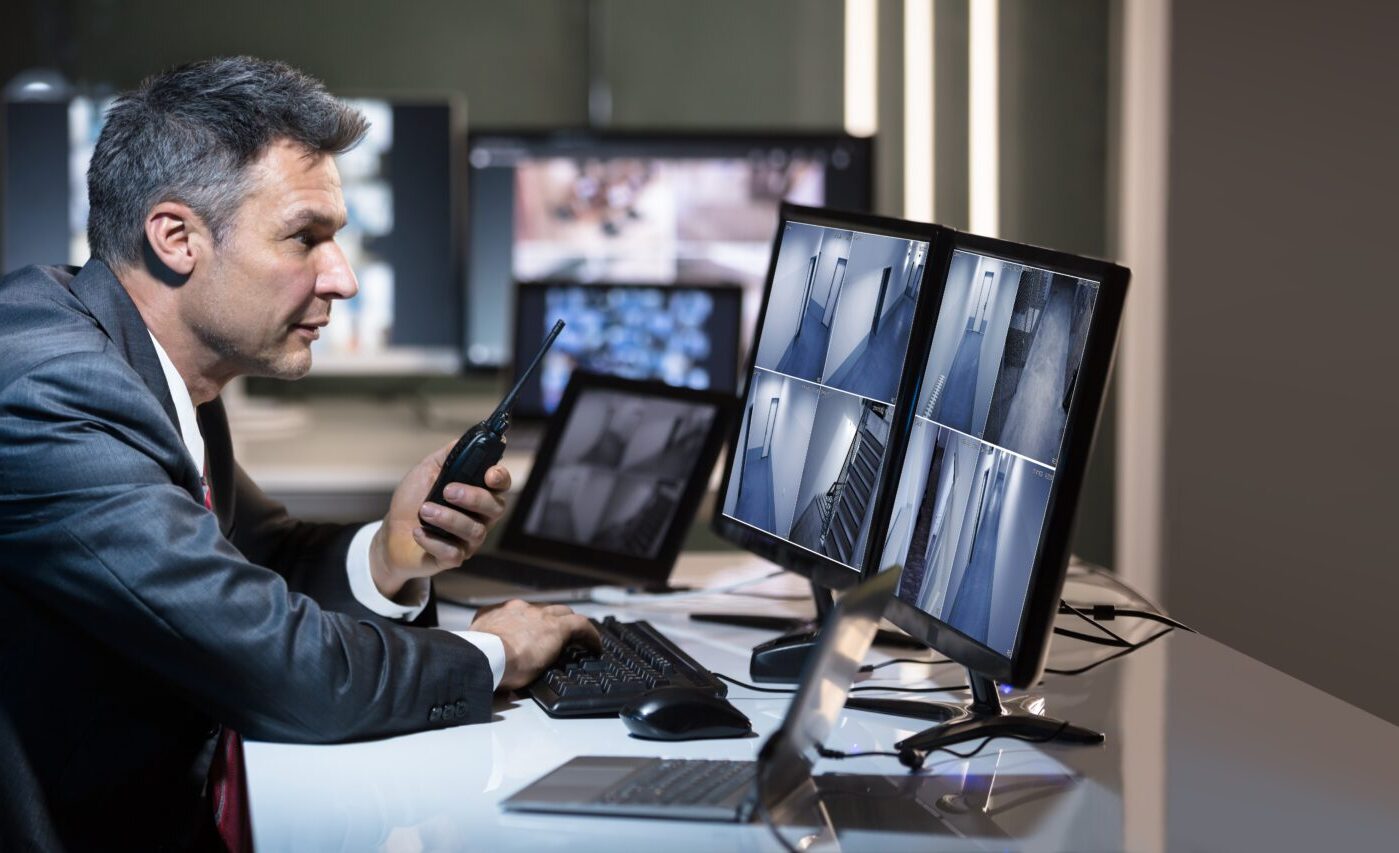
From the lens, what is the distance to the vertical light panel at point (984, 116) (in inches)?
129

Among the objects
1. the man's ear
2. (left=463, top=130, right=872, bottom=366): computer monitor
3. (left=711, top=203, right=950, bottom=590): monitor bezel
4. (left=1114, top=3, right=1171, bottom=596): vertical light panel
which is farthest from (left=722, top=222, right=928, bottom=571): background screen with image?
(left=463, top=130, right=872, bottom=366): computer monitor

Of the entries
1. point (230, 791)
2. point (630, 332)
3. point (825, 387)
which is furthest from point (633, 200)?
point (230, 791)

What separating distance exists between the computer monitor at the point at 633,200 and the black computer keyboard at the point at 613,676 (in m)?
1.66

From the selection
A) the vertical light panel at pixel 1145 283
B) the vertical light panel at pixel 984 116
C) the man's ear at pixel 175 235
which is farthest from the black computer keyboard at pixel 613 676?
the vertical light panel at pixel 984 116

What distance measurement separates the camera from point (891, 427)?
4.14ft

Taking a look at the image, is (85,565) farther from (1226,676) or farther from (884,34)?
(884,34)

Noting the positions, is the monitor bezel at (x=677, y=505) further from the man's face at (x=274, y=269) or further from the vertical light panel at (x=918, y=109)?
the vertical light panel at (x=918, y=109)

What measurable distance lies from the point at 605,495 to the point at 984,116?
1841 mm

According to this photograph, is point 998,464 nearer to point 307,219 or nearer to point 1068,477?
point 1068,477

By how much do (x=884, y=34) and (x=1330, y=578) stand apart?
1647 millimetres

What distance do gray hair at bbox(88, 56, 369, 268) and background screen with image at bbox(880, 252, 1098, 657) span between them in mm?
598

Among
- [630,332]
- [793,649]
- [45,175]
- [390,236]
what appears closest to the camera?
[793,649]

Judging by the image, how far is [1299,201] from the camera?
2227 millimetres

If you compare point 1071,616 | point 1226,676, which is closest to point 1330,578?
point 1071,616
